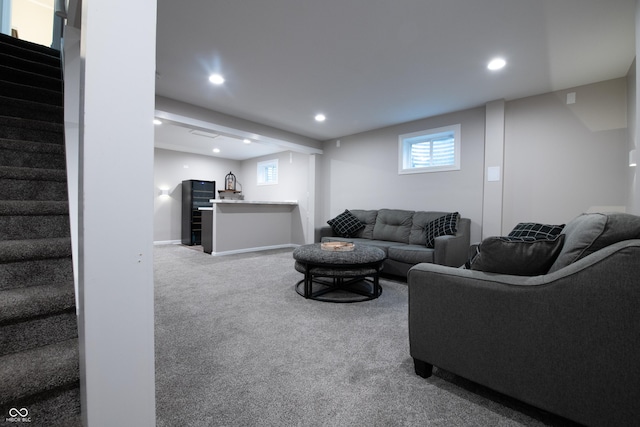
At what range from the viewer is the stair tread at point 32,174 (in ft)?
5.17

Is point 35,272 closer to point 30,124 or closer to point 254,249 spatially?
point 30,124

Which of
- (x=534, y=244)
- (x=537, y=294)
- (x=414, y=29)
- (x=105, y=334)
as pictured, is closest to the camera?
(x=105, y=334)

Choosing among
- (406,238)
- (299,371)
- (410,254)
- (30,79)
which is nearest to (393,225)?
(406,238)

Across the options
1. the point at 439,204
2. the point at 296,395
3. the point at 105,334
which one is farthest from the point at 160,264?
the point at 439,204

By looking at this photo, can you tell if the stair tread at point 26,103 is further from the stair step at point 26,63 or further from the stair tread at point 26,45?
the stair tread at point 26,45

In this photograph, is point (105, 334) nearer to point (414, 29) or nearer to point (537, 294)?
point (537, 294)

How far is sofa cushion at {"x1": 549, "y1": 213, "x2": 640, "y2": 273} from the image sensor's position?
1098 mm

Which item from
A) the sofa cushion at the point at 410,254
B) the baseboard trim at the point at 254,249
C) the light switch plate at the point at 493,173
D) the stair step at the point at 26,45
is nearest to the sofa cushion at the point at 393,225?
the sofa cushion at the point at 410,254

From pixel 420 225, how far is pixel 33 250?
399cm

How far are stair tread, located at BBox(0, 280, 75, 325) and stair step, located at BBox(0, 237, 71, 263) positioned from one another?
144 millimetres

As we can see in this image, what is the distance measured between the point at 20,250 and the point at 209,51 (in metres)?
2.22

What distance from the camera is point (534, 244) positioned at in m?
1.33

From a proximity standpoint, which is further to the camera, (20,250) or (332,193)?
(332,193)

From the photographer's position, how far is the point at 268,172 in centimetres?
757
